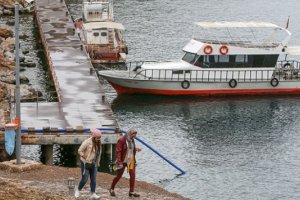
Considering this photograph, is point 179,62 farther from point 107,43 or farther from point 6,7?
point 6,7

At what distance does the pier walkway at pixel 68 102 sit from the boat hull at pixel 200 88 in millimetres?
3561

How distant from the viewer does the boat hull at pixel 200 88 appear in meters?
65.9

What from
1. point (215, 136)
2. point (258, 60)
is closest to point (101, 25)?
point (258, 60)

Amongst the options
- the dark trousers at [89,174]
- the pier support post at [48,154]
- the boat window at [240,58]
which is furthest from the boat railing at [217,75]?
the dark trousers at [89,174]

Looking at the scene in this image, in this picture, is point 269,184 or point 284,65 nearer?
point 269,184

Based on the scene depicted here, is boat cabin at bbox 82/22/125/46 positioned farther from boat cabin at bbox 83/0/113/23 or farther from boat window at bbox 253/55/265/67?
boat window at bbox 253/55/265/67

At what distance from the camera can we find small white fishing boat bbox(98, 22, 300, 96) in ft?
217

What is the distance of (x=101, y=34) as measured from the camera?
80.0 metres

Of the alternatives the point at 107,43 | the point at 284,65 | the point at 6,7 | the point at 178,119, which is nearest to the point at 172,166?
the point at 178,119

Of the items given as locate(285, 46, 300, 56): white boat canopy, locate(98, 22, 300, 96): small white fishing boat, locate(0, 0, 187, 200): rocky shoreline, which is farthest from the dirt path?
locate(285, 46, 300, 56): white boat canopy

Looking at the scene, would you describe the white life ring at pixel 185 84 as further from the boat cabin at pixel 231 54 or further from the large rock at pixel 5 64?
the large rock at pixel 5 64

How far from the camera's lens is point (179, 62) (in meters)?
68.3

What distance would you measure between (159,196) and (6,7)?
71097 millimetres

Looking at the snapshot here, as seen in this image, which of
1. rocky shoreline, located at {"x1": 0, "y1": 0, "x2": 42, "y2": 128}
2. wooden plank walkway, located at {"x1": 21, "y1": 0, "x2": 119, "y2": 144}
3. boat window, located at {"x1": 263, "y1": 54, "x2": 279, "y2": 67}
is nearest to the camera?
wooden plank walkway, located at {"x1": 21, "y1": 0, "x2": 119, "y2": 144}
